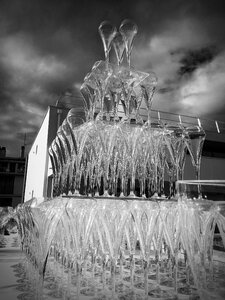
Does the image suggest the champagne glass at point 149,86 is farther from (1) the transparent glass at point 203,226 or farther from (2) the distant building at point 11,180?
(2) the distant building at point 11,180

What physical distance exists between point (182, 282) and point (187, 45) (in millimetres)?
3977

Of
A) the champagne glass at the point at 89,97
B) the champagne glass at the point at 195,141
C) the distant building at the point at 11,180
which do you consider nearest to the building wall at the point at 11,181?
the distant building at the point at 11,180

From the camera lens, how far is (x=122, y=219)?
580 millimetres

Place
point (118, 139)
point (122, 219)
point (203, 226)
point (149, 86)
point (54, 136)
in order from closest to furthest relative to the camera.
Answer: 1. point (203, 226)
2. point (122, 219)
3. point (118, 139)
4. point (149, 86)
5. point (54, 136)

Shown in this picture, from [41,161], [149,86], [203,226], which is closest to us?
[203,226]

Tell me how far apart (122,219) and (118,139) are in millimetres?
403

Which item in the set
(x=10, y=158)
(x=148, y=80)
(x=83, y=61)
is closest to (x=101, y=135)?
(x=148, y=80)

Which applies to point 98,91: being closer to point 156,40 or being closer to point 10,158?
point 156,40

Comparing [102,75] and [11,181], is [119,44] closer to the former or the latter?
[102,75]

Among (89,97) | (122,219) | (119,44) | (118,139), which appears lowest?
(122,219)

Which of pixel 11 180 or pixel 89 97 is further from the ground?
pixel 11 180

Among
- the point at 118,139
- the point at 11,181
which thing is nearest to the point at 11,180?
the point at 11,181

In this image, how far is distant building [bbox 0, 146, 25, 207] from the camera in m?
13.3

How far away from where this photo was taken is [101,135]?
0.90 meters
